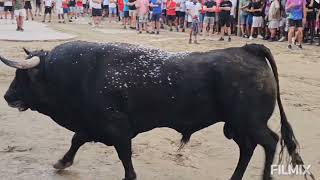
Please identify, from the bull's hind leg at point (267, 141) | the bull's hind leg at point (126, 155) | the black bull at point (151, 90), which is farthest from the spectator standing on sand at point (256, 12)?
the bull's hind leg at point (126, 155)

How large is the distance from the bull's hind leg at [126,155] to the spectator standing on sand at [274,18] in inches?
564

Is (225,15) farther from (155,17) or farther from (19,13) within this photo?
(19,13)

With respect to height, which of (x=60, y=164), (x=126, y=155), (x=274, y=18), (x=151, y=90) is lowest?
(x=60, y=164)

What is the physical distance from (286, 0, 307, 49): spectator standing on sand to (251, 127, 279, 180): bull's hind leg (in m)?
12.0

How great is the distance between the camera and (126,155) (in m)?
4.63

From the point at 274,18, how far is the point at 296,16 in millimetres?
1919

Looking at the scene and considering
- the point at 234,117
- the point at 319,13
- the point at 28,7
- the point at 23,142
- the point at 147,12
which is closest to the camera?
the point at 234,117

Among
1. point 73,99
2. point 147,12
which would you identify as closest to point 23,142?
point 73,99

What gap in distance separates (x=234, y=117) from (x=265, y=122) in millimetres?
286

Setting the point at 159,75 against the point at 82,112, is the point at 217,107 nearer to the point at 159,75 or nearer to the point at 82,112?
the point at 159,75

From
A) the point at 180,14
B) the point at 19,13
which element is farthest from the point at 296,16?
the point at 19,13

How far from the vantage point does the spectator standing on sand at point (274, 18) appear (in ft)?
59.0

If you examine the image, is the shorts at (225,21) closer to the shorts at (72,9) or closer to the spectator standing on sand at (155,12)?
the spectator standing on sand at (155,12)

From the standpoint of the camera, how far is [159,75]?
15.0 feet
